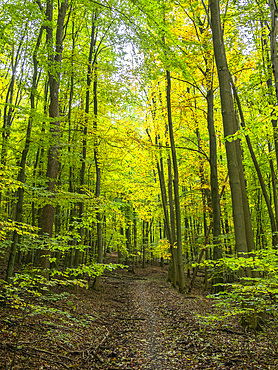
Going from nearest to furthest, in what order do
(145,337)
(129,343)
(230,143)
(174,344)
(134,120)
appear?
(174,344) < (230,143) < (129,343) < (145,337) < (134,120)

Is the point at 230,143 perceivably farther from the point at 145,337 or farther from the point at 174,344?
the point at 145,337

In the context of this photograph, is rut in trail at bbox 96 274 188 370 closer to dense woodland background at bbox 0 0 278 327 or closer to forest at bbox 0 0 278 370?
forest at bbox 0 0 278 370

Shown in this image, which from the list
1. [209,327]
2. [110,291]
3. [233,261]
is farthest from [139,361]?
[110,291]

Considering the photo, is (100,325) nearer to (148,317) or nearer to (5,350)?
(148,317)

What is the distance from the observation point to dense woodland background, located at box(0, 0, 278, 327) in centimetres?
559

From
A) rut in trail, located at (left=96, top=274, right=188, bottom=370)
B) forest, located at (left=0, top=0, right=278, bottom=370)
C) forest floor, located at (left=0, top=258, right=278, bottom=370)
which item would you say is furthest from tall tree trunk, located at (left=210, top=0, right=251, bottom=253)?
rut in trail, located at (left=96, top=274, right=188, bottom=370)

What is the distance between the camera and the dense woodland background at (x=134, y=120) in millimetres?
5594

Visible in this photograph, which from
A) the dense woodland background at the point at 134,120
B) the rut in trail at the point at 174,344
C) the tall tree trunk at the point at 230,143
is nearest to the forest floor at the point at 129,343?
the rut in trail at the point at 174,344

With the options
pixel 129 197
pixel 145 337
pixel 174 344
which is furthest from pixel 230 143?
pixel 129 197

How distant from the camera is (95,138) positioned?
11.9 meters

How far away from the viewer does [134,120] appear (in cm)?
1730

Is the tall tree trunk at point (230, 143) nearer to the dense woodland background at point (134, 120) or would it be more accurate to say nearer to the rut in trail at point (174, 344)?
the dense woodland background at point (134, 120)

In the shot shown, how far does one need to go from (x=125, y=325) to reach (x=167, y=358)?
2.72 meters

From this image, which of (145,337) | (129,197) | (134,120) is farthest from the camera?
(134,120)
